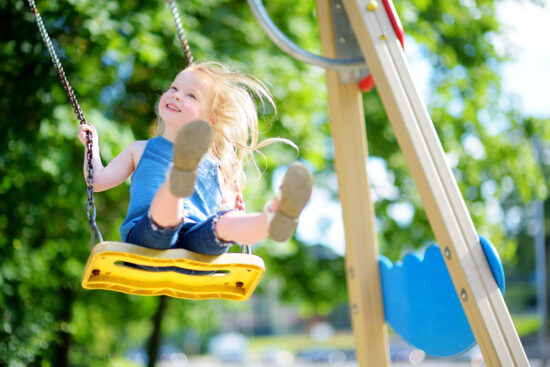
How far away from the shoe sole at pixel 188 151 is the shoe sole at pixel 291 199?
10.8 inches

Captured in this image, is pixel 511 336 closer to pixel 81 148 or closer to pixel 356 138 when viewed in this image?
pixel 356 138

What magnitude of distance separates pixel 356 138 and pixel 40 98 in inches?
115

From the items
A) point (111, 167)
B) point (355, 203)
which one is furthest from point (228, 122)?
point (355, 203)

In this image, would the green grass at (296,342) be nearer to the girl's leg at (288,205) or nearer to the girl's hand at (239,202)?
the girl's hand at (239,202)

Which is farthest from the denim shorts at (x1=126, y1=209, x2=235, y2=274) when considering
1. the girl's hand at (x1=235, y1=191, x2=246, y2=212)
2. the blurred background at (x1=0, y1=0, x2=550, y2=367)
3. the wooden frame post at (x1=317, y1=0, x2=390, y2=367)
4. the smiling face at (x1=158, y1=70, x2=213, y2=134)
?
the blurred background at (x1=0, y1=0, x2=550, y2=367)

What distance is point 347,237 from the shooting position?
351 centimetres

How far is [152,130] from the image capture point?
532 cm

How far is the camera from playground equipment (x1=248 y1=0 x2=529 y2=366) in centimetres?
254

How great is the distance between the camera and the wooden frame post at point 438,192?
8.23 feet

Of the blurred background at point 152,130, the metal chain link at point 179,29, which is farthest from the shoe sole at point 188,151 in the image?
the blurred background at point 152,130

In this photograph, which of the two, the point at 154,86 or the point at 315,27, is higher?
the point at 315,27

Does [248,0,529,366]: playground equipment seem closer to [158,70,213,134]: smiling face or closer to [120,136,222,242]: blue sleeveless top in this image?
[158,70,213,134]: smiling face

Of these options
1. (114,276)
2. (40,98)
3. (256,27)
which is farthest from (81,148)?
(114,276)

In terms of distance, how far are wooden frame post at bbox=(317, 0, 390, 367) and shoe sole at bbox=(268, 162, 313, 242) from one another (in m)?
1.50
